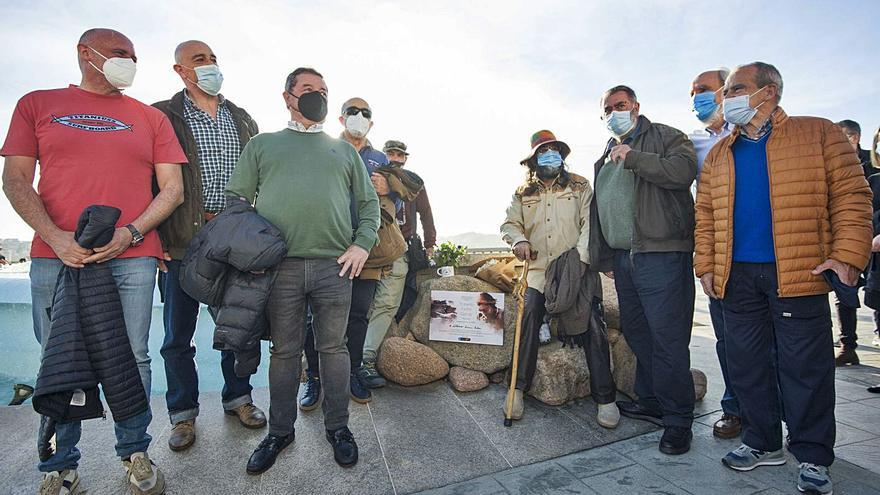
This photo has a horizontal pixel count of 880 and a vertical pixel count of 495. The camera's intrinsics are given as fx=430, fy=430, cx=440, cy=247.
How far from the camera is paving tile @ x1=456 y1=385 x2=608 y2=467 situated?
266cm

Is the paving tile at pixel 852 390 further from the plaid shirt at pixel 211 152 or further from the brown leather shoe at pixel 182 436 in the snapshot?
the plaid shirt at pixel 211 152

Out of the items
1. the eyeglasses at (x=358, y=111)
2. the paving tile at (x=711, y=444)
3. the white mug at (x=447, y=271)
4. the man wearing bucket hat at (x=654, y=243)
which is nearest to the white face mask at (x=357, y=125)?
the eyeglasses at (x=358, y=111)

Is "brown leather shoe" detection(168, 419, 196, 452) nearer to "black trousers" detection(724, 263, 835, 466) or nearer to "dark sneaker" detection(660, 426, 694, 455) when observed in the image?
"dark sneaker" detection(660, 426, 694, 455)

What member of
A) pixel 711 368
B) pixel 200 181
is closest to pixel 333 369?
pixel 200 181

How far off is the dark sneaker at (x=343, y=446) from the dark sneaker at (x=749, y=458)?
213 centimetres

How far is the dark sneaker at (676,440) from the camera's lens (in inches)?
102

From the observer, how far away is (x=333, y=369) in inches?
101

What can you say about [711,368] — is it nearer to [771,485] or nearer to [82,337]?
[771,485]

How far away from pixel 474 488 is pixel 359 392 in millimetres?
1424

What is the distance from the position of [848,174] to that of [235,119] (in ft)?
12.2

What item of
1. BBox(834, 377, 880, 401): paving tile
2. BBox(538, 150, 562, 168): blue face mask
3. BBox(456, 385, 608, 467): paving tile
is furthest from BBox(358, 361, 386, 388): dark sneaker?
BBox(834, 377, 880, 401): paving tile

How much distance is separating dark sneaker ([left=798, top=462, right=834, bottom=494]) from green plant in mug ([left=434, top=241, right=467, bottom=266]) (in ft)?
10.7

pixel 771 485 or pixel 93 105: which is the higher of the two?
pixel 93 105

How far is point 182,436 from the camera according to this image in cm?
268
